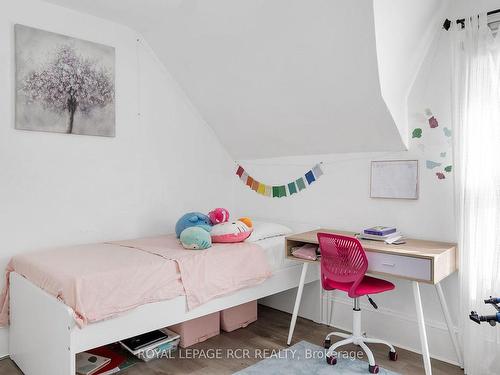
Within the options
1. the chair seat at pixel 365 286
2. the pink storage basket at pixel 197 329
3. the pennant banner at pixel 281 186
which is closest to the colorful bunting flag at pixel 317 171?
the pennant banner at pixel 281 186

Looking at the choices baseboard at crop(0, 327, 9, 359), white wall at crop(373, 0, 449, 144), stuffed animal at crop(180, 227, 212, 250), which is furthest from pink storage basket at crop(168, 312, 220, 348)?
white wall at crop(373, 0, 449, 144)

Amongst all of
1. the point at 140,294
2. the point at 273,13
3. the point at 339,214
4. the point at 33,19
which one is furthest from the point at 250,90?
the point at 140,294

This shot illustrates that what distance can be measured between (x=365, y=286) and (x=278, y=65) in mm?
1589

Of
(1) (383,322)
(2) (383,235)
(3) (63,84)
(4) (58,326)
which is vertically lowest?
(1) (383,322)

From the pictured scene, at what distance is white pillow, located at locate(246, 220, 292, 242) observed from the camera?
3.07 metres

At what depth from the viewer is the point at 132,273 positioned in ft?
7.06

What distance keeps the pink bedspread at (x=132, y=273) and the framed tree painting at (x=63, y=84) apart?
0.88 meters

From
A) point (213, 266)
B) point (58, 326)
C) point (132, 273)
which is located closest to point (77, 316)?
point (58, 326)

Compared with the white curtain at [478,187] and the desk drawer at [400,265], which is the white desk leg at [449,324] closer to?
the white curtain at [478,187]

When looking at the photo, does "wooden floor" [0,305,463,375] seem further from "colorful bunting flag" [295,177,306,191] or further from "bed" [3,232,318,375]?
"colorful bunting flag" [295,177,306,191]

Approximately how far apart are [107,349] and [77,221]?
92 cm

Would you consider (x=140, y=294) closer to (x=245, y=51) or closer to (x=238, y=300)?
(x=238, y=300)

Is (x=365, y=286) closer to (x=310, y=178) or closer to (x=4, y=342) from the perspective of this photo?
(x=310, y=178)

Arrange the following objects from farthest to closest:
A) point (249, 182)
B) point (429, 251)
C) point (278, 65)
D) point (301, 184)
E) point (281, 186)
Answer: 1. point (249, 182)
2. point (281, 186)
3. point (301, 184)
4. point (278, 65)
5. point (429, 251)
